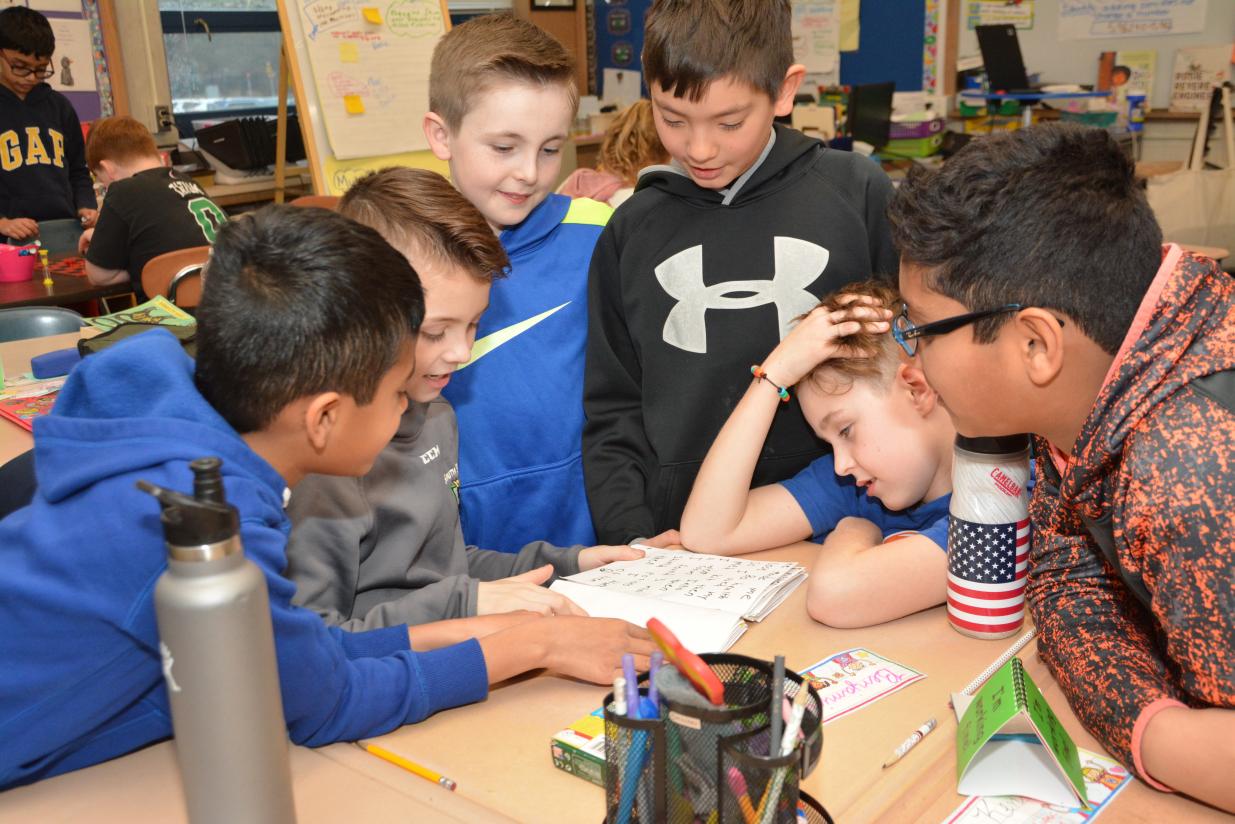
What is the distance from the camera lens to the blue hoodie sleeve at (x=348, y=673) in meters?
0.88

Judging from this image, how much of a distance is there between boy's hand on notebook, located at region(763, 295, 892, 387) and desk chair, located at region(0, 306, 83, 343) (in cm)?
237

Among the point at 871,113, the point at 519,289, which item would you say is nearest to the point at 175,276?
the point at 519,289

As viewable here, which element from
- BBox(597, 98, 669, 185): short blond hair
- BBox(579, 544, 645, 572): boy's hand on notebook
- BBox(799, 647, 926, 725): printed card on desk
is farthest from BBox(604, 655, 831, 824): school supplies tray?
BBox(597, 98, 669, 185): short blond hair

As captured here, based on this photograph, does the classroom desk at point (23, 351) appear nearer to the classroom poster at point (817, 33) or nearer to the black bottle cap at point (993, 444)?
the black bottle cap at point (993, 444)

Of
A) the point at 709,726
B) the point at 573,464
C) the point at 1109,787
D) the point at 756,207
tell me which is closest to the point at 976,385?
the point at 1109,787

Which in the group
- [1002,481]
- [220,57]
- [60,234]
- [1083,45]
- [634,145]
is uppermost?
[220,57]

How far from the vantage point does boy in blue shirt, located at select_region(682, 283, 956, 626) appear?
1.43m

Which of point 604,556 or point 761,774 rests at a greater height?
point 761,774

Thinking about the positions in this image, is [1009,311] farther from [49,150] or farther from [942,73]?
[942,73]

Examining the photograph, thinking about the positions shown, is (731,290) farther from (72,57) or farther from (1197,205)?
(72,57)

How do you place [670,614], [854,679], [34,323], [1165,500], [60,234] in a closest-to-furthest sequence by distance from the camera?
[1165,500] < [854,679] < [670,614] < [34,323] < [60,234]

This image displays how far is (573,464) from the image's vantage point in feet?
5.93

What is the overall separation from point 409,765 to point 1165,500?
2.34 feet

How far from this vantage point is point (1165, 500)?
0.85 m
